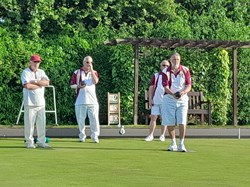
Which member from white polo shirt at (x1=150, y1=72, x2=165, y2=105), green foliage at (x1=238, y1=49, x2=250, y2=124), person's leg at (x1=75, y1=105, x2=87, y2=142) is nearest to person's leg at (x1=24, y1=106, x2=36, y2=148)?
person's leg at (x1=75, y1=105, x2=87, y2=142)

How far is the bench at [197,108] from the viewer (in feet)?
74.2

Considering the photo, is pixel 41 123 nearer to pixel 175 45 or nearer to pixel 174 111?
pixel 174 111

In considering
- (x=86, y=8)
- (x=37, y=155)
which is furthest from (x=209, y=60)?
(x=37, y=155)

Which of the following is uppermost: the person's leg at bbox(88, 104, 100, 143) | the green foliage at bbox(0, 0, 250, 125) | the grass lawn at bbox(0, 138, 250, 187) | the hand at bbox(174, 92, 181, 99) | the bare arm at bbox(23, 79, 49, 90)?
the green foliage at bbox(0, 0, 250, 125)

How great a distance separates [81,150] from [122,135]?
19.2ft

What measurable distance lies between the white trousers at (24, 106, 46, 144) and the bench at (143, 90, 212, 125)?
29.6 ft

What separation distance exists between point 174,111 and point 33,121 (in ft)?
7.97

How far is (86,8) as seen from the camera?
25.0 meters

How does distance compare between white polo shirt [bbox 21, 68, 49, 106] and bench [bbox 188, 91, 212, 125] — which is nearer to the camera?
white polo shirt [bbox 21, 68, 49, 106]

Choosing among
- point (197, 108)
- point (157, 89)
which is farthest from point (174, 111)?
point (197, 108)

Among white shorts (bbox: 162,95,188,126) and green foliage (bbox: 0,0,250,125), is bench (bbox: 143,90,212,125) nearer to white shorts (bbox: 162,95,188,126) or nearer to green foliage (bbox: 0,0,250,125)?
green foliage (bbox: 0,0,250,125)

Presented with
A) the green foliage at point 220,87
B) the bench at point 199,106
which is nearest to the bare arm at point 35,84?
the bench at point 199,106

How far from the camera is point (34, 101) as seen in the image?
13664mm

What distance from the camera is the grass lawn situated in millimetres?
8617
